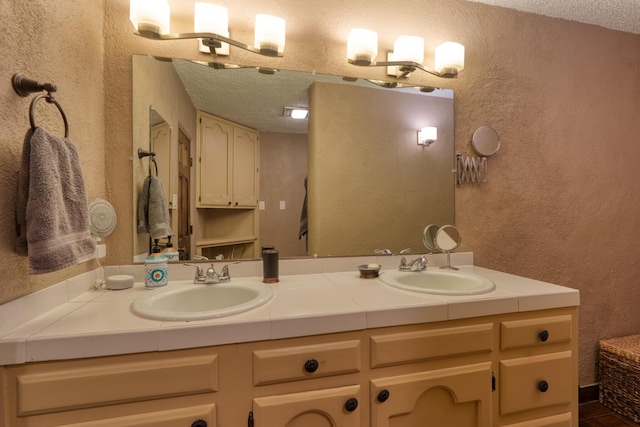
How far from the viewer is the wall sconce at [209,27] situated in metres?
1.28

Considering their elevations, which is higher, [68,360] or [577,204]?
[577,204]

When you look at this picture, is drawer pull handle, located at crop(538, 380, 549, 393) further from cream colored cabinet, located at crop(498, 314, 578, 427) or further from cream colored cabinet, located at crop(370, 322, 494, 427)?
cream colored cabinet, located at crop(370, 322, 494, 427)

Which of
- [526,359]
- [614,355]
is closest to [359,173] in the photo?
[526,359]

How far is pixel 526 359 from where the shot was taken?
1176 millimetres

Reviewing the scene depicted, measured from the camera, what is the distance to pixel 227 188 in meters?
1.50

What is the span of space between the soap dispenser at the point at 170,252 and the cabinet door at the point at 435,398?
989 millimetres

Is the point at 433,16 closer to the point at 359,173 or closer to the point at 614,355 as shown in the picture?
the point at 359,173

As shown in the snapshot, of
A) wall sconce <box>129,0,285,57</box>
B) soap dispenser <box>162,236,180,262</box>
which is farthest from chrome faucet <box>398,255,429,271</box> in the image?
wall sconce <box>129,0,285,57</box>

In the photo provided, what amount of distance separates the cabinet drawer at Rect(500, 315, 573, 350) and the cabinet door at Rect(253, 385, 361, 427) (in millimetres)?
598

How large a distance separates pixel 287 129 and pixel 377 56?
2.10ft

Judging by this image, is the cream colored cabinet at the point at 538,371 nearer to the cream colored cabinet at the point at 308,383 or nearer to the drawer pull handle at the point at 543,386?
the drawer pull handle at the point at 543,386

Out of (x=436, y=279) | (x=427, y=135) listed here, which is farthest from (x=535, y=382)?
(x=427, y=135)

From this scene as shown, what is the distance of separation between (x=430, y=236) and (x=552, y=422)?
906mm

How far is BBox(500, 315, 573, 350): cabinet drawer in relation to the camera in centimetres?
115
